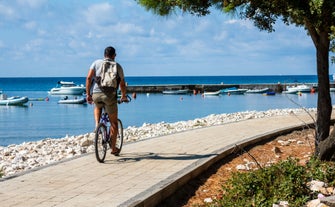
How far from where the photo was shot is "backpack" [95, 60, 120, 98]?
9.94 meters

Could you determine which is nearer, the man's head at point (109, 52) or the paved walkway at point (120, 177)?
the paved walkway at point (120, 177)

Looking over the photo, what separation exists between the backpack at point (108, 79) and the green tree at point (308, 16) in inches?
88.2

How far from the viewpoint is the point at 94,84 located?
400 inches

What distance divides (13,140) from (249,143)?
1911 cm

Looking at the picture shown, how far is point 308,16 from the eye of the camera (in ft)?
32.0

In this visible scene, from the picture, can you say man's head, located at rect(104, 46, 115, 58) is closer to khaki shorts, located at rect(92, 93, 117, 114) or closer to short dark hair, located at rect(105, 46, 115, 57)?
short dark hair, located at rect(105, 46, 115, 57)

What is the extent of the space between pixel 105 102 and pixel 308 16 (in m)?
3.78

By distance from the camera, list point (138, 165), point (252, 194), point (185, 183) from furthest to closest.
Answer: point (138, 165)
point (185, 183)
point (252, 194)

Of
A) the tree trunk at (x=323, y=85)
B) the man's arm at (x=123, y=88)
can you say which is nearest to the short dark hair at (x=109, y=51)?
the man's arm at (x=123, y=88)

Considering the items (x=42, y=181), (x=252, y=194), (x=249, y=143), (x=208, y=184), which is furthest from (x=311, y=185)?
(x=249, y=143)

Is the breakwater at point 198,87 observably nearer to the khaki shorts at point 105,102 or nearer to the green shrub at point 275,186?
the khaki shorts at point 105,102

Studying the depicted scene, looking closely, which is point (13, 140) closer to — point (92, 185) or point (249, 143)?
point (249, 143)

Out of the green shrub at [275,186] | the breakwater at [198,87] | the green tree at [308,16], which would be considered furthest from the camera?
the breakwater at [198,87]

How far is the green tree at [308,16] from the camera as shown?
9.53m
